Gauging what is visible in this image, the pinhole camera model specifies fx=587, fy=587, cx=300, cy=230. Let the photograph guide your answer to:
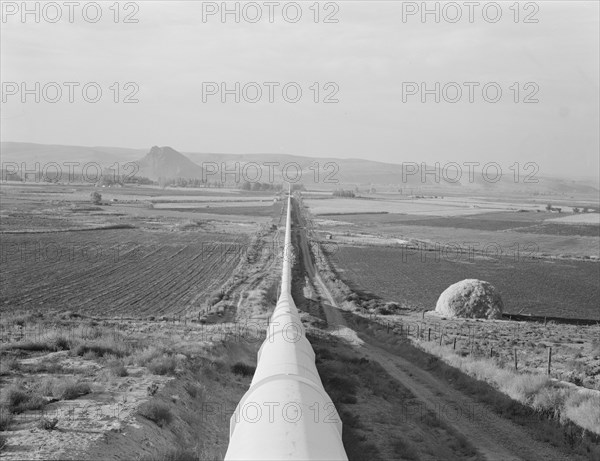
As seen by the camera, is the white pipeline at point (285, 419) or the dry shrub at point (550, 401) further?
the dry shrub at point (550, 401)

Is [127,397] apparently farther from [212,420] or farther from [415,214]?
[415,214]

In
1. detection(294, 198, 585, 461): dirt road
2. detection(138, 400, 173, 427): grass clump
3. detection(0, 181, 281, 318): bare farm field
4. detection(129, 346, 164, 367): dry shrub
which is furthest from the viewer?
detection(0, 181, 281, 318): bare farm field

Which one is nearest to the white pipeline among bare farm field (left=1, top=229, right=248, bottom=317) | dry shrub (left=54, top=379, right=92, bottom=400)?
dry shrub (left=54, top=379, right=92, bottom=400)

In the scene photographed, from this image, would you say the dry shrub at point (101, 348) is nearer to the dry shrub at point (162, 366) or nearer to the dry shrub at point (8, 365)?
the dry shrub at point (8, 365)

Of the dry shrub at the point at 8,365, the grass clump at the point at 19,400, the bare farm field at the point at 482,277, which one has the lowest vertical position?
the bare farm field at the point at 482,277

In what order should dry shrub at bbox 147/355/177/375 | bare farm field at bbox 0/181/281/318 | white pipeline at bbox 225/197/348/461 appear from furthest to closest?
bare farm field at bbox 0/181/281/318 < dry shrub at bbox 147/355/177/375 < white pipeline at bbox 225/197/348/461

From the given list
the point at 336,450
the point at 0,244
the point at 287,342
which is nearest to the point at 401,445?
the point at 287,342

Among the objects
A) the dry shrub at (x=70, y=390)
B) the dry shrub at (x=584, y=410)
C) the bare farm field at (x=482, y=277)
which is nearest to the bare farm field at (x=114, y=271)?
the bare farm field at (x=482, y=277)

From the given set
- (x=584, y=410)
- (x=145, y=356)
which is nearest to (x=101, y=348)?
(x=145, y=356)

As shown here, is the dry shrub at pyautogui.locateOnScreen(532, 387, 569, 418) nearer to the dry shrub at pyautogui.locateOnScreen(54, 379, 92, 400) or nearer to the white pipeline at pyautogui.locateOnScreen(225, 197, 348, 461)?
the white pipeline at pyautogui.locateOnScreen(225, 197, 348, 461)
